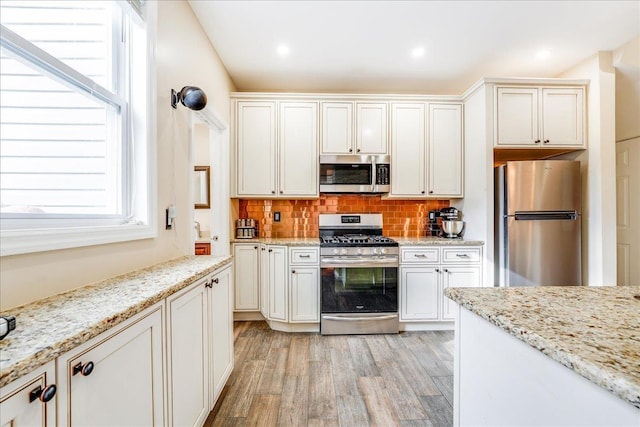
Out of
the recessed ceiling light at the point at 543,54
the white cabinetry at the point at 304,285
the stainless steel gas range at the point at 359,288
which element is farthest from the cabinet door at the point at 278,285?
the recessed ceiling light at the point at 543,54

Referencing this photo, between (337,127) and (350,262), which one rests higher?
(337,127)

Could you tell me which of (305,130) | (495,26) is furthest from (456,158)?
(305,130)

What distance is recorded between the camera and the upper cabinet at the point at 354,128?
305 centimetres

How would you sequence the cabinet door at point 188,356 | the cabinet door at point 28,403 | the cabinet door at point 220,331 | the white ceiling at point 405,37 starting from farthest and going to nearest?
the white ceiling at point 405,37 < the cabinet door at point 220,331 < the cabinet door at point 188,356 < the cabinet door at point 28,403

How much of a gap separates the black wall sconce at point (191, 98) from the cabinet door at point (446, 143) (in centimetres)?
242

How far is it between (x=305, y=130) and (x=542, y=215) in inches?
97.6

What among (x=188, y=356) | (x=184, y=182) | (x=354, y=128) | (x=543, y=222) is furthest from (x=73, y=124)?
(x=543, y=222)

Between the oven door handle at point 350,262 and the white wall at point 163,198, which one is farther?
the oven door handle at point 350,262

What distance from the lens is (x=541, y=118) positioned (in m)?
2.73

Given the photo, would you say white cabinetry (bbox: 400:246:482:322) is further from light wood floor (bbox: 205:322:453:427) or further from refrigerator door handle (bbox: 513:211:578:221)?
refrigerator door handle (bbox: 513:211:578:221)

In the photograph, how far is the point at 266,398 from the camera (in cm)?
177

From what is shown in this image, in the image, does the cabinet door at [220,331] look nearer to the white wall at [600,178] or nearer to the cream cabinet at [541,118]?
the cream cabinet at [541,118]

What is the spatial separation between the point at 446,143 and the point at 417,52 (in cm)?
102

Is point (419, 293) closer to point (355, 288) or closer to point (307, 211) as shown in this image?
point (355, 288)
